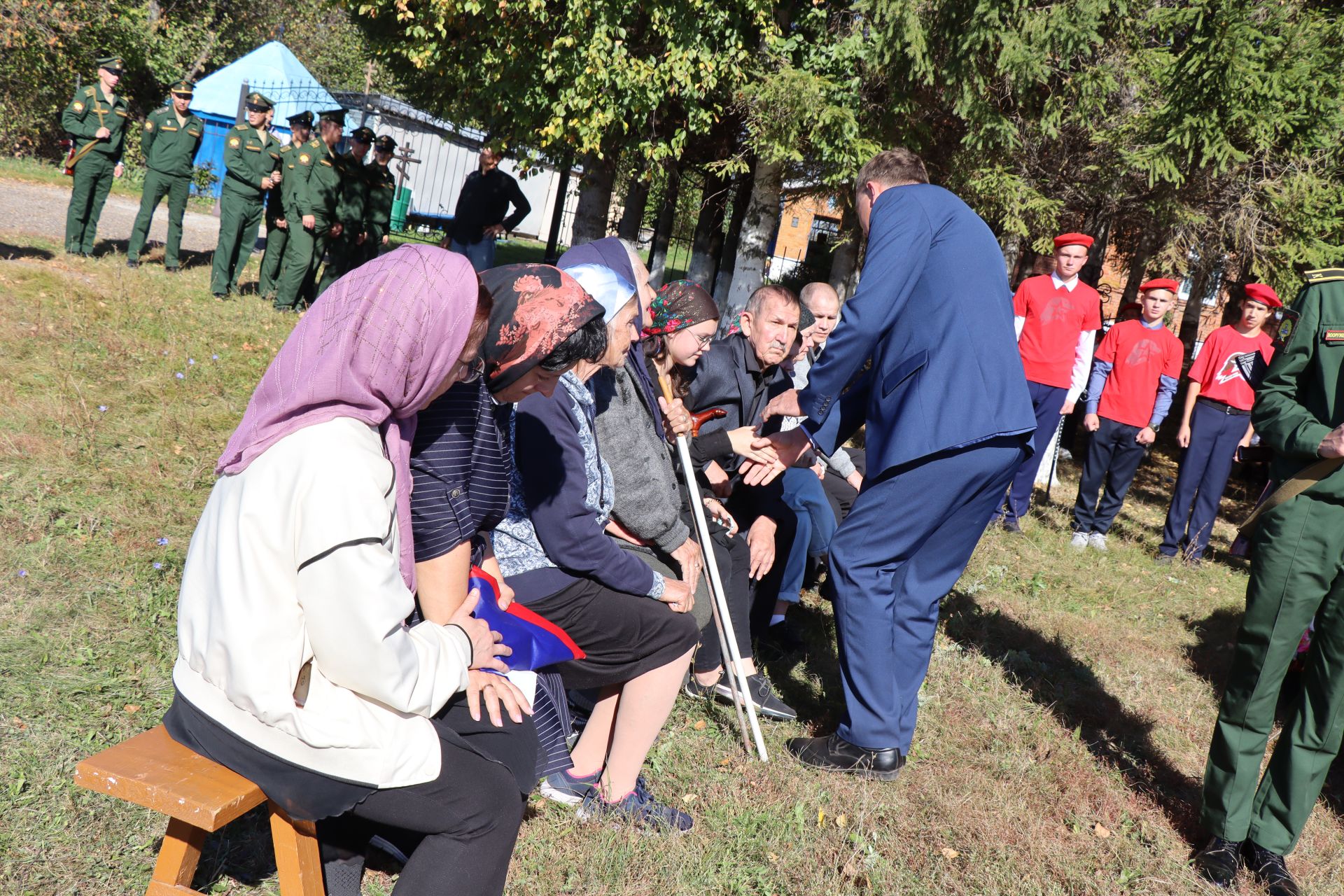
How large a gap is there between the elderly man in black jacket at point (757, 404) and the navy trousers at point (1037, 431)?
12.0ft

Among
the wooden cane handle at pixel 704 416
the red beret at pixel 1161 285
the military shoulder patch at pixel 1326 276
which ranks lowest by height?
the wooden cane handle at pixel 704 416

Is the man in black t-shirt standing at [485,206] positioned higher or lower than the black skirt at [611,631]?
higher

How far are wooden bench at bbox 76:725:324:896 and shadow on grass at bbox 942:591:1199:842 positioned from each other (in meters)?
3.33

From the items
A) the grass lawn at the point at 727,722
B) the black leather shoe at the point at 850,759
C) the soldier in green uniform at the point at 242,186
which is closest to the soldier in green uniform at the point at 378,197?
the soldier in green uniform at the point at 242,186

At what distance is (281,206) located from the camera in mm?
10828

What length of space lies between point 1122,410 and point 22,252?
35.1 feet

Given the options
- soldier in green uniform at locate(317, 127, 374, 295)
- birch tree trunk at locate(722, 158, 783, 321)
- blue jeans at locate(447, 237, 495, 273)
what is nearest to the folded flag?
soldier in green uniform at locate(317, 127, 374, 295)

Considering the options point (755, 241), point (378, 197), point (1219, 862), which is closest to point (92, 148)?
point (378, 197)

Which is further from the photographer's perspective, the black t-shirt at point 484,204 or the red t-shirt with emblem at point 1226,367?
the black t-shirt at point 484,204

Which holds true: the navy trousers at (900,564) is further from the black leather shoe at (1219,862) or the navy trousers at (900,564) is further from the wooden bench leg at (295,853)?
the wooden bench leg at (295,853)

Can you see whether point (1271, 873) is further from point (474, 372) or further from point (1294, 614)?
point (474, 372)

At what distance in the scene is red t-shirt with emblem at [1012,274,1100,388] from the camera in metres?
8.06

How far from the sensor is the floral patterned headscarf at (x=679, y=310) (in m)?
4.10

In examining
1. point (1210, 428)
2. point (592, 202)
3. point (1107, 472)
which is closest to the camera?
point (1210, 428)
